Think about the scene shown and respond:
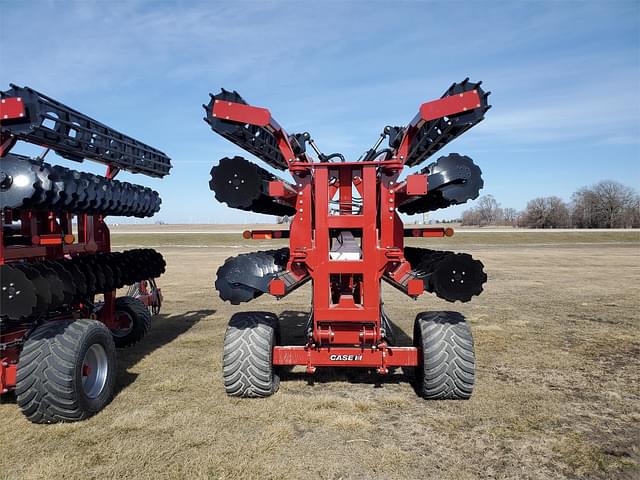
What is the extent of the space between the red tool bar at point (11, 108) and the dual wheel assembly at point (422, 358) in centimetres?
309

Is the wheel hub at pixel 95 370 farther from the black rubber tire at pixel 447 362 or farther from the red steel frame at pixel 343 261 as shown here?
the black rubber tire at pixel 447 362

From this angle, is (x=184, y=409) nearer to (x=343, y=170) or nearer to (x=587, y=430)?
(x=343, y=170)

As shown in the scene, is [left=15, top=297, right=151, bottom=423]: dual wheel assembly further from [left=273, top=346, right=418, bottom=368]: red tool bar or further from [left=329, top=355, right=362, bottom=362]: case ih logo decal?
[left=329, top=355, right=362, bottom=362]: case ih logo decal

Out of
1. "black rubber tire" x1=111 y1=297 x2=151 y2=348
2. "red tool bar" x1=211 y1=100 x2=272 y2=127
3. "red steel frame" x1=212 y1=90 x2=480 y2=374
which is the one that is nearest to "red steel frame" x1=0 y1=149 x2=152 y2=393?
"black rubber tire" x1=111 y1=297 x2=151 y2=348

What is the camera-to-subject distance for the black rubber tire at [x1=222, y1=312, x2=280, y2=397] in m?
5.51

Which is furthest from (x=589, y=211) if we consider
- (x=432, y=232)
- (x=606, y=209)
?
(x=432, y=232)

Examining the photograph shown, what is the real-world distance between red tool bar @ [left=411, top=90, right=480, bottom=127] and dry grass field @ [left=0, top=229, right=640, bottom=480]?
122 inches

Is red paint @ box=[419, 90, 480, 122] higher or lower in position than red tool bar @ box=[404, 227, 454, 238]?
higher

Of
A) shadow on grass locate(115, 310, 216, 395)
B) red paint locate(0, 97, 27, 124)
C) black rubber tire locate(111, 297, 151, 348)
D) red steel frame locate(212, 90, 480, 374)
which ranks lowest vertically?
shadow on grass locate(115, 310, 216, 395)

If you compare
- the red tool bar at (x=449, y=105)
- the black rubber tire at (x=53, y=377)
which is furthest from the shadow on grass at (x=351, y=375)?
the red tool bar at (x=449, y=105)

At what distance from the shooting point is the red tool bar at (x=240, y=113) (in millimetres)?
5293

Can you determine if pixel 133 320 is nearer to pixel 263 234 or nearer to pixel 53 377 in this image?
pixel 263 234

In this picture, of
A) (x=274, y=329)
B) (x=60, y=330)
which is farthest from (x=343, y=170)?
(x=60, y=330)

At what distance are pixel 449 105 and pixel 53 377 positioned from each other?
4.71m
